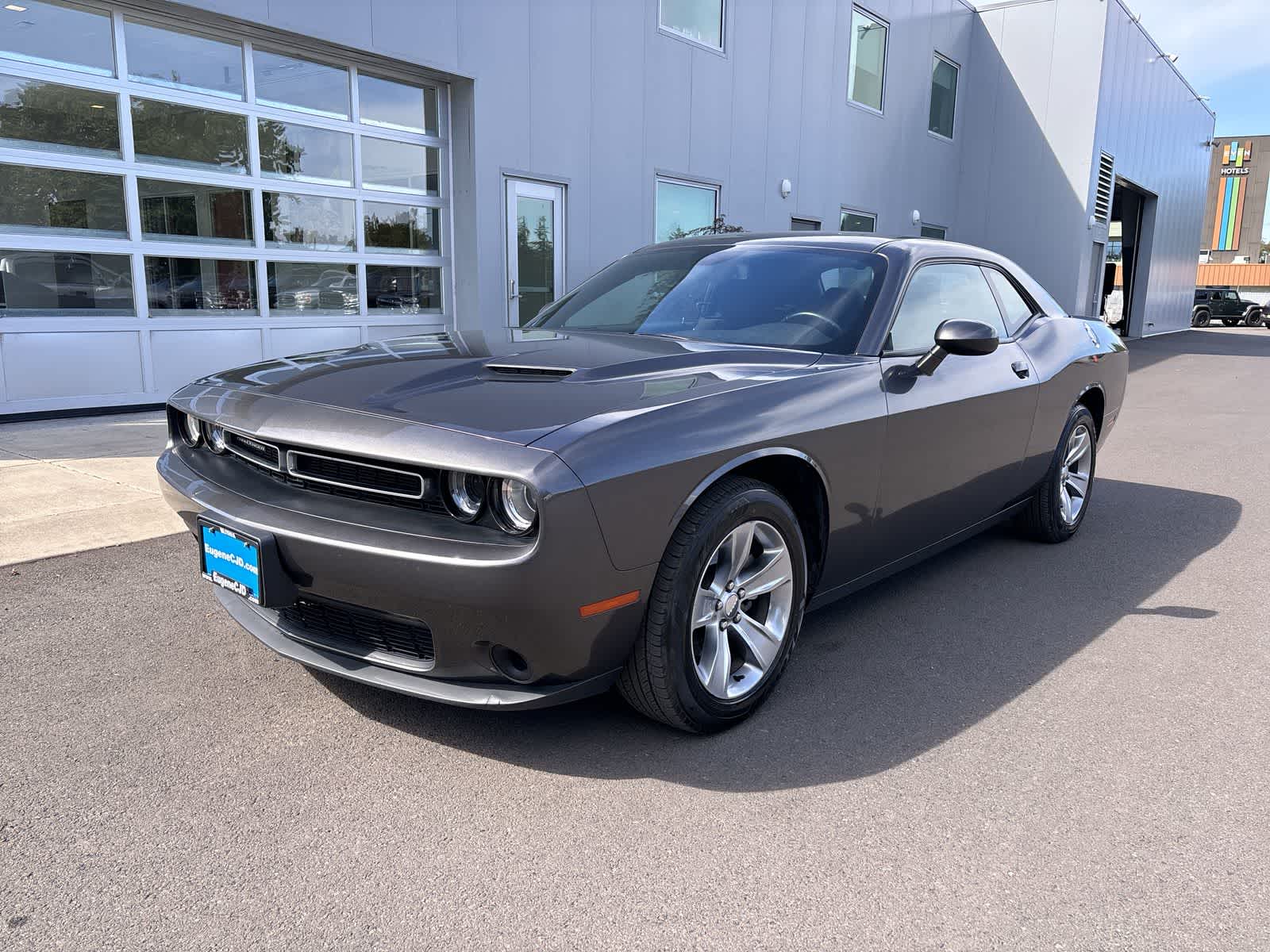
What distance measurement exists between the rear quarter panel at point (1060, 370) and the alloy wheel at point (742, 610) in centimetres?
195

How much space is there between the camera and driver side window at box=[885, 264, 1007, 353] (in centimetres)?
347

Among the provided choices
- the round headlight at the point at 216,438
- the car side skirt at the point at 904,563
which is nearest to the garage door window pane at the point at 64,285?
the round headlight at the point at 216,438

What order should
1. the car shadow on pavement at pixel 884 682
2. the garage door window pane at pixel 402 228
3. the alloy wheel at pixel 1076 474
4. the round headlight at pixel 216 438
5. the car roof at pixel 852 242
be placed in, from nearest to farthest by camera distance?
the car shadow on pavement at pixel 884 682 → the round headlight at pixel 216 438 → the car roof at pixel 852 242 → the alloy wheel at pixel 1076 474 → the garage door window pane at pixel 402 228

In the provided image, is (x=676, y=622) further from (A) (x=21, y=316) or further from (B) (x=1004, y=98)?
(B) (x=1004, y=98)

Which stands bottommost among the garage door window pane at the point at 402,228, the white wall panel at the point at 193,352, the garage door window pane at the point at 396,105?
the white wall panel at the point at 193,352

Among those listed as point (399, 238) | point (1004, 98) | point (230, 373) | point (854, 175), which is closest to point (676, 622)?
point (230, 373)

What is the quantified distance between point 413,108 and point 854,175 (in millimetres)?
8876

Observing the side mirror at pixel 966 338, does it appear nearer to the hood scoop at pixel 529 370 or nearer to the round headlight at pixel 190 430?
the hood scoop at pixel 529 370

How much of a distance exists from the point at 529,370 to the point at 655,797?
127 centimetres

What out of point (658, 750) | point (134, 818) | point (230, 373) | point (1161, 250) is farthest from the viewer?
point (1161, 250)

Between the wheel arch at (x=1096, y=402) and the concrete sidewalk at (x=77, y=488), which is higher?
the wheel arch at (x=1096, y=402)

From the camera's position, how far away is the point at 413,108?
369 inches

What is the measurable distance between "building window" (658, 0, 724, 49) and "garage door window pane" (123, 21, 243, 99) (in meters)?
5.13

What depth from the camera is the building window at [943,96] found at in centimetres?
1875
